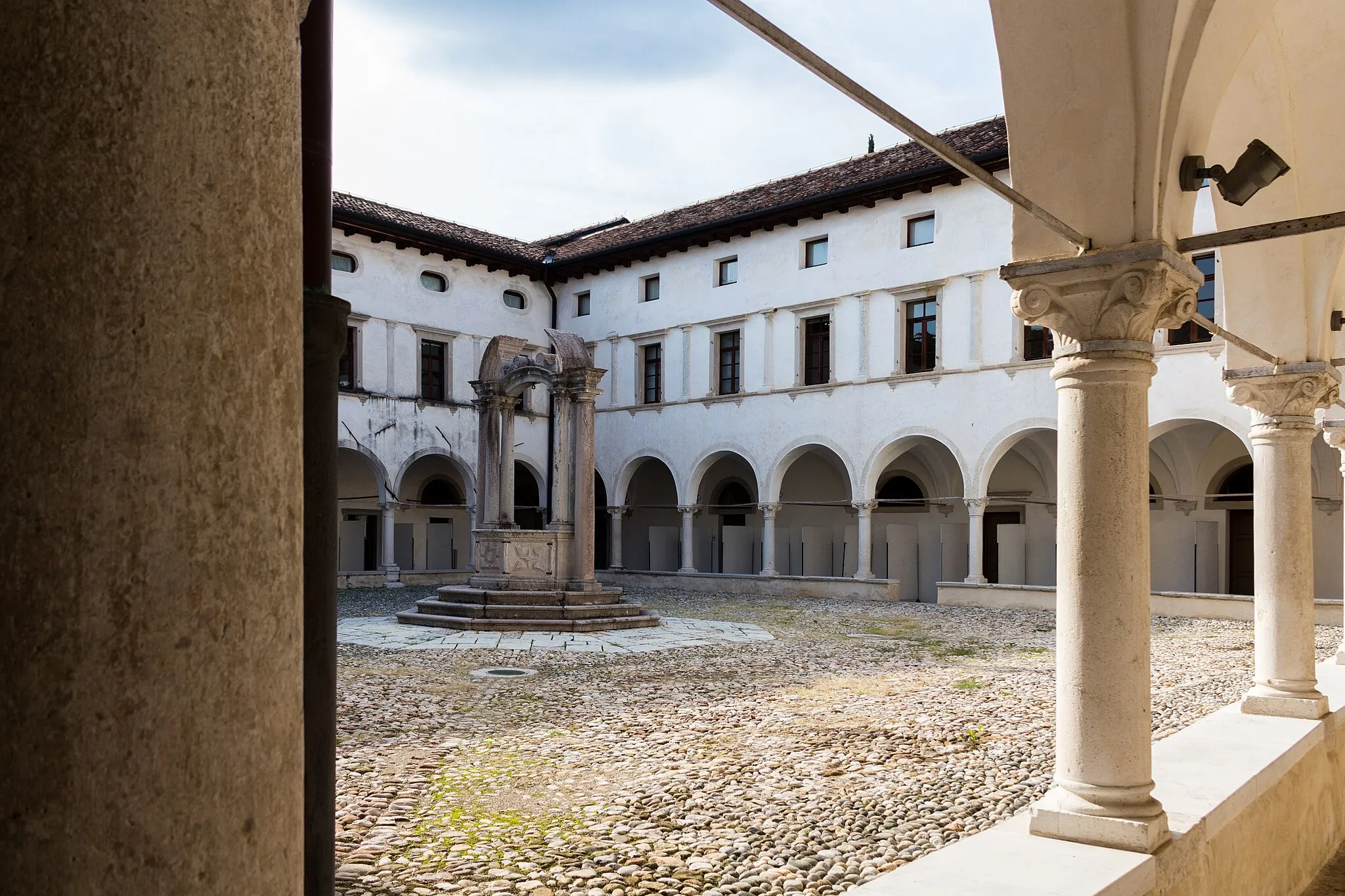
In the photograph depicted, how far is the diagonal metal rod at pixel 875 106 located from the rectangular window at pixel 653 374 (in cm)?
2231

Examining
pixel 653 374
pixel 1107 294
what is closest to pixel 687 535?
pixel 653 374

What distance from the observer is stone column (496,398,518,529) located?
52.2ft

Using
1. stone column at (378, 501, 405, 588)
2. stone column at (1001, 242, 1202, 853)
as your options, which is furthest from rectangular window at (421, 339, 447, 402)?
stone column at (1001, 242, 1202, 853)

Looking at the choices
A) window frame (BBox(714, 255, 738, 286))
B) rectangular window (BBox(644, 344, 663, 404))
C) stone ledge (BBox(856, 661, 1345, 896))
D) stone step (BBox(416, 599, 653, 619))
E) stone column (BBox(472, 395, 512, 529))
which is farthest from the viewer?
rectangular window (BBox(644, 344, 663, 404))

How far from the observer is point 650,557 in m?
28.1

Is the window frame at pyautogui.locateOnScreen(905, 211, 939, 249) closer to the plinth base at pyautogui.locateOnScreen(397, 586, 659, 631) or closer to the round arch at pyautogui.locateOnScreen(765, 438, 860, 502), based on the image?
the round arch at pyautogui.locateOnScreen(765, 438, 860, 502)

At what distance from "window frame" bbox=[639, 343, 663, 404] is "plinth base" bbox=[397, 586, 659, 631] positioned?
11738 millimetres

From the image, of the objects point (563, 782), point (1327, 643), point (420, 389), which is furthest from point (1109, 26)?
point (420, 389)

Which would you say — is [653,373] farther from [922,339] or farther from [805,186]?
[922,339]

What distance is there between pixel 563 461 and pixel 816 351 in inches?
389

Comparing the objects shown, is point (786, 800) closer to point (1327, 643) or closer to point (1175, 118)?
point (1175, 118)

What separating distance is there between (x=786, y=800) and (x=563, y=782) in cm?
123

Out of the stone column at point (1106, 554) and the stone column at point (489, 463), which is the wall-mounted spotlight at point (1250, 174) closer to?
the stone column at point (1106, 554)

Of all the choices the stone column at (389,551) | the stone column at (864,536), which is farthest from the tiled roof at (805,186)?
the stone column at (389,551)
